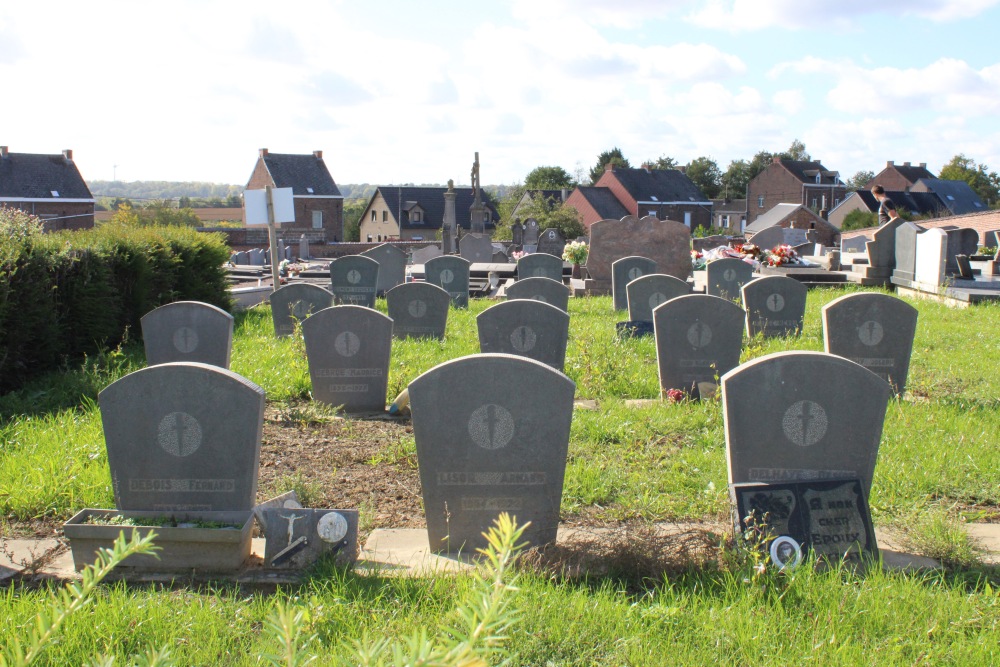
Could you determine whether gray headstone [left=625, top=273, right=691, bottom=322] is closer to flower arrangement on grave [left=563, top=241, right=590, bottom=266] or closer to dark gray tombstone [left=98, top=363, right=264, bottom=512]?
dark gray tombstone [left=98, top=363, right=264, bottom=512]

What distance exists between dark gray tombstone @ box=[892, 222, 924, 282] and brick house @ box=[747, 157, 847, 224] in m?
58.5

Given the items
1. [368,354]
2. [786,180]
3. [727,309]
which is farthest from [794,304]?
[786,180]

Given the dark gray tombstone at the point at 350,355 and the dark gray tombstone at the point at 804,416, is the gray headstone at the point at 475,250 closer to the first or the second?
the dark gray tombstone at the point at 350,355

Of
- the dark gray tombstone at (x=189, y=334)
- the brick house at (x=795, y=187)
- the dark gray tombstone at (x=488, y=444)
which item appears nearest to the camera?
the dark gray tombstone at (x=488, y=444)

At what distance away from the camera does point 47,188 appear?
51.5 m

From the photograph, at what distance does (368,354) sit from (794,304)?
5897mm

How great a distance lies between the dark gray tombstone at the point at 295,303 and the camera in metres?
11.2

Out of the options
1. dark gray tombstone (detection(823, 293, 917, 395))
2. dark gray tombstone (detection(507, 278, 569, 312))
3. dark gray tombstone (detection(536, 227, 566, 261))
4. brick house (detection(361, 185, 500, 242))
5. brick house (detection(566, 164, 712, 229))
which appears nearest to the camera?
dark gray tombstone (detection(823, 293, 917, 395))

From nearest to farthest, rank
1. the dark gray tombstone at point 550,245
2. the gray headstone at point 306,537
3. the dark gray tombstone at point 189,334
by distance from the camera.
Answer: the gray headstone at point 306,537 < the dark gray tombstone at point 189,334 < the dark gray tombstone at point 550,245

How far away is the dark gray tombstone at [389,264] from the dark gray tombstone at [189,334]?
9747mm

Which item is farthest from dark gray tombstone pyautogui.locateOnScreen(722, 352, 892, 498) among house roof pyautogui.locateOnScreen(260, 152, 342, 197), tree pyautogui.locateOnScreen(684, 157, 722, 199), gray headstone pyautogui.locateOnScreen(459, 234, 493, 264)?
tree pyautogui.locateOnScreen(684, 157, 722, 199)

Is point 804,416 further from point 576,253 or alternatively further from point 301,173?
point 301,173

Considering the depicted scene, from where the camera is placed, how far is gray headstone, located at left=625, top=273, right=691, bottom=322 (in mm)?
11383

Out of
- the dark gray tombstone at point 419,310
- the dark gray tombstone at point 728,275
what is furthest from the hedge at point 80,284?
the dark gray tombstone at point 728,275
